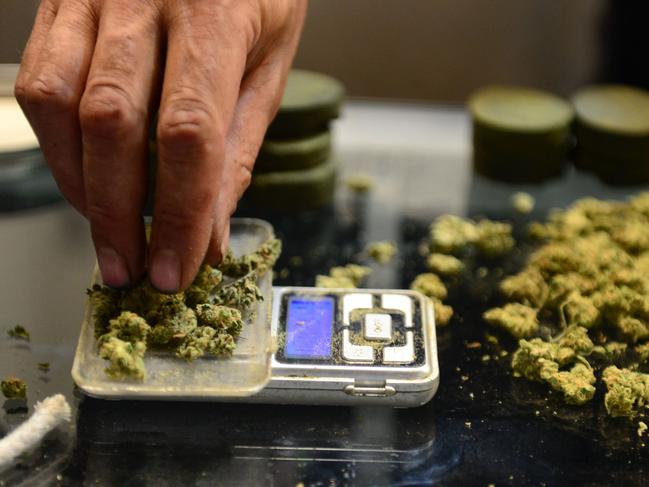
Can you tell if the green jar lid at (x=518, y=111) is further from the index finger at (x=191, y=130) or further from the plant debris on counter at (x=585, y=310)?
the index finger at (x=191, y=130)

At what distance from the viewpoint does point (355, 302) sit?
2.94ft

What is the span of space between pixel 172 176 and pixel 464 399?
Result: 36 cm

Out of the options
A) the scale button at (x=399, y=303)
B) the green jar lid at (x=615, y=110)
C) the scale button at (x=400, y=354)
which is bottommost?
the scale button at (x=399, y=303)

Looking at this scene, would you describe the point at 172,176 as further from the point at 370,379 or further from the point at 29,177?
the point at 29,177

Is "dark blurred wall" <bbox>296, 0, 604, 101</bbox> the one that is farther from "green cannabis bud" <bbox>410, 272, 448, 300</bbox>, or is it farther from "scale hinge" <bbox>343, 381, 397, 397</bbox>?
"scale hinge" <bbox>343, 381, 397, 397</bbox>

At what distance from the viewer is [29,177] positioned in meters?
1.12


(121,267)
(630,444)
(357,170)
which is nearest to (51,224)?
(121,267)

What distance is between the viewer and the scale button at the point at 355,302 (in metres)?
0.89

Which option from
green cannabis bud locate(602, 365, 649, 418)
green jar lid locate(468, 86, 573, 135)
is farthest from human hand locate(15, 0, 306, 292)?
green jar lid locate(468, 86, 573, 135)

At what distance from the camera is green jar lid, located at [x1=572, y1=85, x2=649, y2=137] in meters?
1.20

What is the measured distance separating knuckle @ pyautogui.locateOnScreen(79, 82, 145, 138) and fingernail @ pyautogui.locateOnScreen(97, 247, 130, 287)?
0.12 metres

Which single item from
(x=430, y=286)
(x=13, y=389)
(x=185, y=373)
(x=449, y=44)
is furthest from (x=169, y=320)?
(x=449, y=44)

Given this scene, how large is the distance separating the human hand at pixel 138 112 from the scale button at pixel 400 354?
19 centimetres

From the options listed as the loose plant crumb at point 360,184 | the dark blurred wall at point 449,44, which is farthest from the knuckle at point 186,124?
the dark blurred wall at point 449,44
